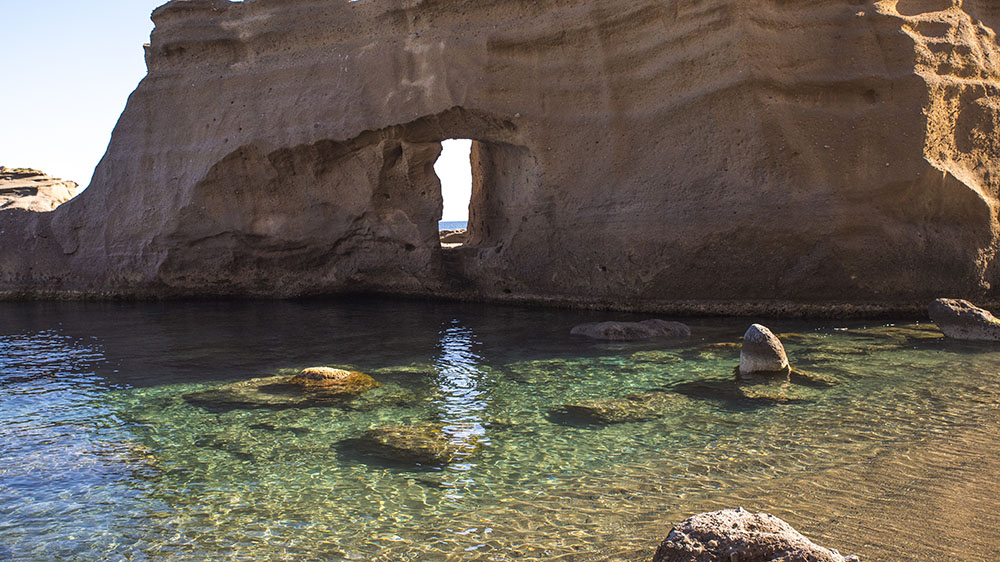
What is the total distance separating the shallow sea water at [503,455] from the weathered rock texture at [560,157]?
1.92 meters

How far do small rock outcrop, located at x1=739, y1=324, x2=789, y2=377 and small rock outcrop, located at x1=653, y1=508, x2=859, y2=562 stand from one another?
13.6ft

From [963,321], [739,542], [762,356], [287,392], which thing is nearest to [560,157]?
[762,356]

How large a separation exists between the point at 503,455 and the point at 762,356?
296 cm

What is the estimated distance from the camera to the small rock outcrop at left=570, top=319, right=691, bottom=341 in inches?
348

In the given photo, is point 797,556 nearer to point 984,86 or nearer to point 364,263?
point 984,86

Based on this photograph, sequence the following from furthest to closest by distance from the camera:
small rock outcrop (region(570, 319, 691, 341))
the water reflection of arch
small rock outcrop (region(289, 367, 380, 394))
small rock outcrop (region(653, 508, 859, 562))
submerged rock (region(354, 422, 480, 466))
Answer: small rock outcrop (region(570, 319, 691, 341)) → small rock outcrop (region(289, 367, 380, 394)) → the water reflection of arch → submerged rock (region(354, 422, 480, 466)) → small rock outcrop (region(653, 508, 859, 562))

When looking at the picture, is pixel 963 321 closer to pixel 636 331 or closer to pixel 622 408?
pixel 636 331

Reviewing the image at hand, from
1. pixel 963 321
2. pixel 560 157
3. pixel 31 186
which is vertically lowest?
pixel 963 321

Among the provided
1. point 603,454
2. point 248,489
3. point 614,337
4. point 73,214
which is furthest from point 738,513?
point 73,214

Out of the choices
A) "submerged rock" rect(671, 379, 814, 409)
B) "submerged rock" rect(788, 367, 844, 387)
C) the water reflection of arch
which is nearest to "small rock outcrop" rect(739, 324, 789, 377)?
"submerged rock" rect(788, 367, 844, 387)

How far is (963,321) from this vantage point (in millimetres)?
8312

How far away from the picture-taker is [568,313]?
1102 cm

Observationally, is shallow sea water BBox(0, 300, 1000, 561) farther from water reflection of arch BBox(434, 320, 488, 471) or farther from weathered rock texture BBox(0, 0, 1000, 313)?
weathered rock texture BBox(0, 0, 1000, 313)

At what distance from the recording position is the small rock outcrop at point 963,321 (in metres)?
8.20
